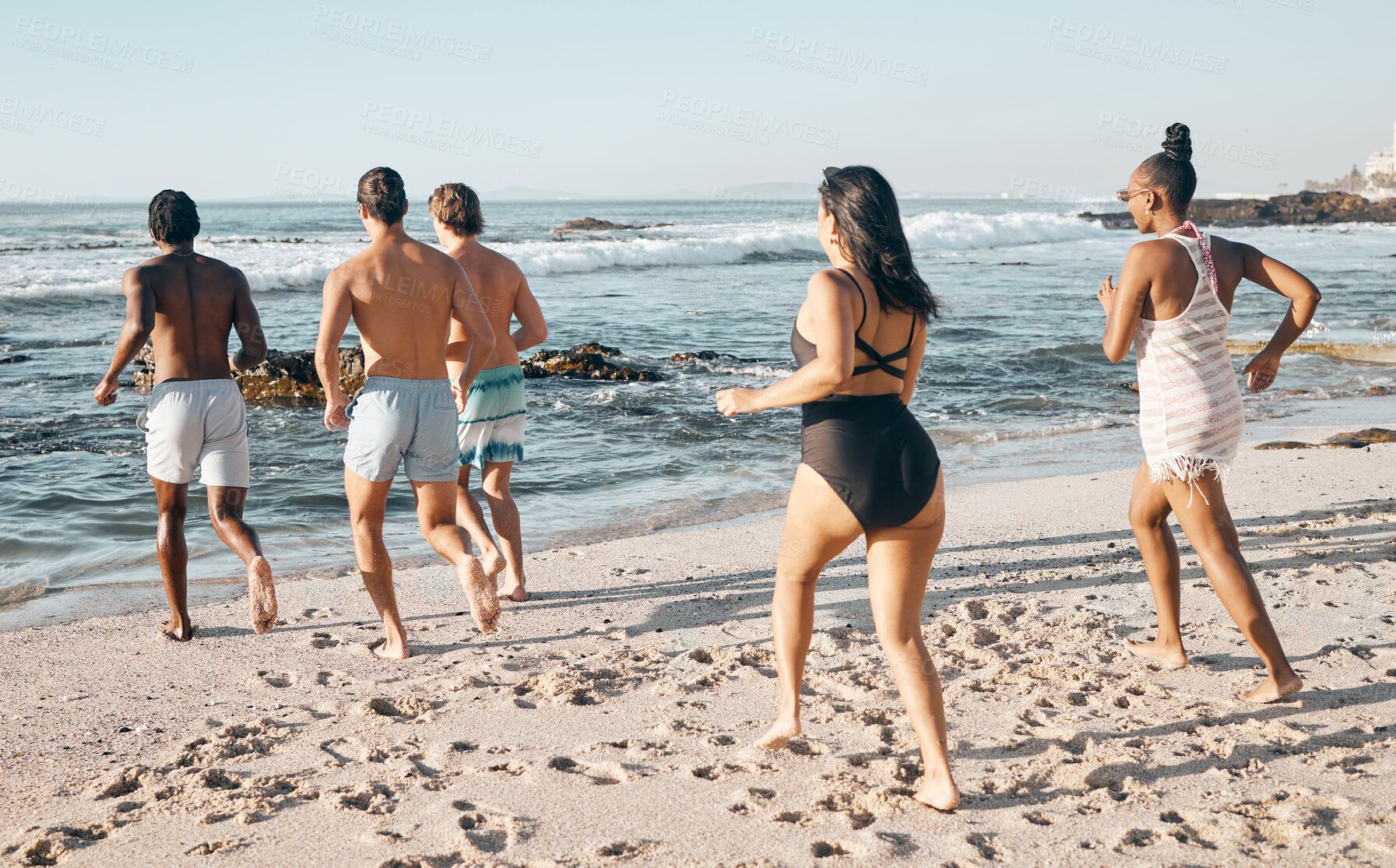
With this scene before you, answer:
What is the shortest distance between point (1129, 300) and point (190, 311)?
12.2 ft

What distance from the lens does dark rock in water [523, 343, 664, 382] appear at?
1225cm

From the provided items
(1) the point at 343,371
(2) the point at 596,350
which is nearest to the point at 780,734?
(1) the point at 343,371

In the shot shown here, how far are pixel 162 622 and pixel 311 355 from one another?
710cm

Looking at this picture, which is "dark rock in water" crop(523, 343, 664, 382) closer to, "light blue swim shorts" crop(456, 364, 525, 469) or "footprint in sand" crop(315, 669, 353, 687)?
"light blue swim shorts" crop(456, 364, 525, 469)

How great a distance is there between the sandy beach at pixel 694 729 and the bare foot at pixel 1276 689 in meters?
0.04

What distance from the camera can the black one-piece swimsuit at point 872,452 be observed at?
8.81ft

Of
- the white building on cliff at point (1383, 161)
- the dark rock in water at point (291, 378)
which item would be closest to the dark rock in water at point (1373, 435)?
the dark rock in water at point (291, 378)

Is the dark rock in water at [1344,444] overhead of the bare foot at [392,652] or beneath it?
overhead

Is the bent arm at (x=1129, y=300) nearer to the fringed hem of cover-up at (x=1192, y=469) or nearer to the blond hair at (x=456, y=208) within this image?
the fringed hem of cover-up at (x=1192, y=469)

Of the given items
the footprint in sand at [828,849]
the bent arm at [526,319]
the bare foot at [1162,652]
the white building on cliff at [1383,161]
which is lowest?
the footprint in sand at [828,849]

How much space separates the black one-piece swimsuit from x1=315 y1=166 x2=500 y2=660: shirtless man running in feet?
5.93

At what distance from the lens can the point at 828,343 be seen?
258 centimetres

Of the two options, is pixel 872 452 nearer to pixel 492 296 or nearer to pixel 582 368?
pixel 492 296

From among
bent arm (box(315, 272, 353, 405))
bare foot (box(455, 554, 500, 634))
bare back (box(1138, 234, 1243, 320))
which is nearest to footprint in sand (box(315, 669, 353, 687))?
bare foot (box(455, 554, 500, 634))
